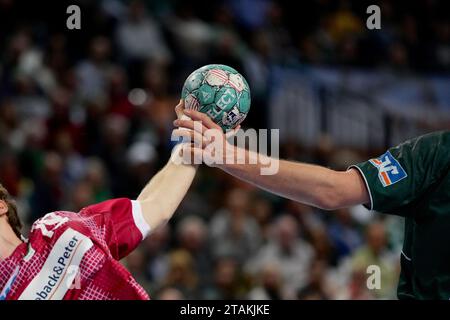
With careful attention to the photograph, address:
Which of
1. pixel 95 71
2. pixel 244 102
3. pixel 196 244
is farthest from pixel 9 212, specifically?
pixel 95 71

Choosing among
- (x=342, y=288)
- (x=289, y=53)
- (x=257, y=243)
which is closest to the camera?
(x=342, y=288)

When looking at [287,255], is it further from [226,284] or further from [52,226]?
[52,226]

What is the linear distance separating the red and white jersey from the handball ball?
834 mm

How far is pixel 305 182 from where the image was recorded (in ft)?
13.8

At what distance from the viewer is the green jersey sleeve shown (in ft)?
14.2

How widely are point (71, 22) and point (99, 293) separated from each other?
304 inches

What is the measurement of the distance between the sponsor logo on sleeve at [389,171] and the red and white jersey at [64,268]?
4.25 feet

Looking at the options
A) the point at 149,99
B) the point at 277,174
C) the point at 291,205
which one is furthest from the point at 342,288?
the point at 277,174

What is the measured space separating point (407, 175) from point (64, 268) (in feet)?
5.61

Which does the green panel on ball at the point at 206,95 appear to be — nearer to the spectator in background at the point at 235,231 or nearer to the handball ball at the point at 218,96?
the handball ball at the point at 218,96

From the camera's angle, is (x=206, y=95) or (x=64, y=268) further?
(x=206, y=95)

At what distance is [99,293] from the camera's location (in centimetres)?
424

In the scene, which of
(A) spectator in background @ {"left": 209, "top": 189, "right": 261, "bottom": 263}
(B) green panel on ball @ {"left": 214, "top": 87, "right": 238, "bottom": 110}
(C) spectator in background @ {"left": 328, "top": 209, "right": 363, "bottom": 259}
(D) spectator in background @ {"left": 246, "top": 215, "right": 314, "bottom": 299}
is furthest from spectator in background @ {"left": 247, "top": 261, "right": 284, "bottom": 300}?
(B) green panel on ball @ {"left": 214, "top": 87, "right": 238, "bottom": 110}

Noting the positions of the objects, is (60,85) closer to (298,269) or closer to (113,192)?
(113,192)
